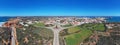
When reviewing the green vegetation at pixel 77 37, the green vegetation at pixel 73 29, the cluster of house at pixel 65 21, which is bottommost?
the green vegetation at pixel 77 37

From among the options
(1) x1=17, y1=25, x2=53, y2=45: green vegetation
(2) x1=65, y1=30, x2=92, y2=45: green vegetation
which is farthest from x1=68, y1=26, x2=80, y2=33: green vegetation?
(1) x1=17, y1=25, x2=53, y2=45: green vegetation

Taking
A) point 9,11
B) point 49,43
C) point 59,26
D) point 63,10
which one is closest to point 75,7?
point 63,10

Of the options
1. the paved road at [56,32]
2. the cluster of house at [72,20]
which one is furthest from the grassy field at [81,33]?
the paved road at [56,32]

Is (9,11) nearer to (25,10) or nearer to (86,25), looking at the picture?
(25,10)

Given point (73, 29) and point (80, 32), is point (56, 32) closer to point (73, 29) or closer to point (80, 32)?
point (73, 29)

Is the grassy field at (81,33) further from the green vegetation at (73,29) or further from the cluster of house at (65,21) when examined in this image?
the cluster of house at (65,21)

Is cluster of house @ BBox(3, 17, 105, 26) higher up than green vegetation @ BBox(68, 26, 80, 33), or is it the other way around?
cluster of house @ BBox(3, 17, 105, 26)

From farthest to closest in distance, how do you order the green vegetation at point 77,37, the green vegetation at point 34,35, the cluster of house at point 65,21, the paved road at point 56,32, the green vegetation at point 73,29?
the green vegetation at point 73,29 < the cluster of house at point 65,21 < the green vegetation at point 77,37 < the paved road at point 56,32 < the green vegetation at point 34,35

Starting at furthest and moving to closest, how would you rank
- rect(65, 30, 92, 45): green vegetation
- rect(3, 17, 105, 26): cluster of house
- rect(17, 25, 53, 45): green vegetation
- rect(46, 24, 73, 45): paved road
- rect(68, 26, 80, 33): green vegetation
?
rect(68, 26, 80, 33): green vegetation
rect(3, 17, 105, 26): cluster of house
rect(65, 30, 92, 45): green vegetation
rect(46, 24, 73, 45): paved road
rect(17, 25, 53, 45): green vegetation

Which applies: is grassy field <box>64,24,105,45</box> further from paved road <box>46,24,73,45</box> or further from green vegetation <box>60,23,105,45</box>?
paved road <box>46,24,73,45</box>
